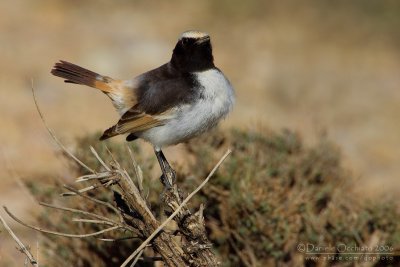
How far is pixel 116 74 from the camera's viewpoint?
10773 millimetres

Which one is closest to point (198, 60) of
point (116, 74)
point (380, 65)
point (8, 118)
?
point (8, 118)

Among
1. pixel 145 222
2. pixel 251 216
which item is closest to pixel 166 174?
pixel 251 216

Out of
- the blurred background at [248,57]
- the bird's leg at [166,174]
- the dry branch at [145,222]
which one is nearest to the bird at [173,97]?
the bird's leg at [166,174]

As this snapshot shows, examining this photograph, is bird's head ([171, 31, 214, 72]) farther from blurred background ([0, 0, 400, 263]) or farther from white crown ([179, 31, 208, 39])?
blurred background ([0, 0, 400, 263])

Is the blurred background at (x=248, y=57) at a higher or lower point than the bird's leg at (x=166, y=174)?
lower

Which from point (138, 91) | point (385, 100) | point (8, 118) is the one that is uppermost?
point (138, 91)

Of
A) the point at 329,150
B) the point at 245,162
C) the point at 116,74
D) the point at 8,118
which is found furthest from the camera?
the point at 116,74

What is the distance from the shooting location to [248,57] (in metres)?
11.7

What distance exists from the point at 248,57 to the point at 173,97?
6.89m

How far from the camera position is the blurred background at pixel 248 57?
9.89 metres

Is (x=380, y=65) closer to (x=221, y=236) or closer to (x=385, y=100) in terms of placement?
(x=385, y=100)

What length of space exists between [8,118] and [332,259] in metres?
5.25

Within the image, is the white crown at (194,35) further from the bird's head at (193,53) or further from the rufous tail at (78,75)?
the rufous tail at (78,75)

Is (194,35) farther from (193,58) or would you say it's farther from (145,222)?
(145,222)
